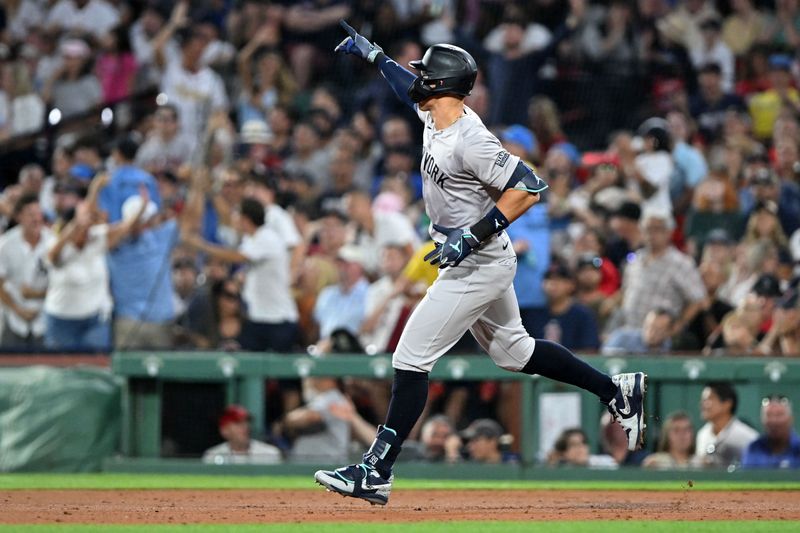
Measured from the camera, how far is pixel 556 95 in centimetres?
1367

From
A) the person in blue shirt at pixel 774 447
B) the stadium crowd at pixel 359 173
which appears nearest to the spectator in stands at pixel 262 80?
the stadium crowd at pixel 359 173

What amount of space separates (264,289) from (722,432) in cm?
345

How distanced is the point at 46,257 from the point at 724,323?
17.0 ft

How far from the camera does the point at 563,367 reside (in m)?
6.61

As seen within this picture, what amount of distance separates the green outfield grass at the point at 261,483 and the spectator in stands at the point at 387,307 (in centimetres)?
134

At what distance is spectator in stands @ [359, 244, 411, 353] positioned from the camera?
10.1 m

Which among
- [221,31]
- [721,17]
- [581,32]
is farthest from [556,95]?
[221,31]

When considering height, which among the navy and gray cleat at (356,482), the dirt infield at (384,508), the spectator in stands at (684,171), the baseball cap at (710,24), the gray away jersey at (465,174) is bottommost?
the dirt infield at (384,508)

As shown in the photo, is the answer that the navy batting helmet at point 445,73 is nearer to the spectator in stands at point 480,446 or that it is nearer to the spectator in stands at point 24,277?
the spectator in stands at point 480,446

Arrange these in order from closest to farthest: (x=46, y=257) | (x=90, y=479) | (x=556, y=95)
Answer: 1. (x=90, y=479)
2. (x=46, y=257)
3. (x=556, y=95)

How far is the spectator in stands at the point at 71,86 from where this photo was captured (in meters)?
14.1

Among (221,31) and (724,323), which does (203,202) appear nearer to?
(221,31)

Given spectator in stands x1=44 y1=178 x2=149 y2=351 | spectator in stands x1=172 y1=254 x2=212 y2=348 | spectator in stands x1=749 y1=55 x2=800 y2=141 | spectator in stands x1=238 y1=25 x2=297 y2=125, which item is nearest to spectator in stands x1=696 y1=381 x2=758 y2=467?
spectator in stands x1=172 y1=254 x2=212 y2=348

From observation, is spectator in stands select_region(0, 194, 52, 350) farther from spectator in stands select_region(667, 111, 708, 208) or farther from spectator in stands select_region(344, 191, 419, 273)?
spectator in stands select_region(667, 111, 708, 208)
